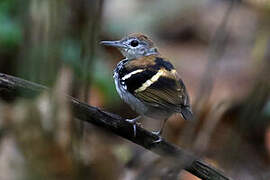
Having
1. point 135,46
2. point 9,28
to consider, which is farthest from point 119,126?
point 9,28

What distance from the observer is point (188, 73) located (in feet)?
26.2

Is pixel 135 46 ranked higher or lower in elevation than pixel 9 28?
higher

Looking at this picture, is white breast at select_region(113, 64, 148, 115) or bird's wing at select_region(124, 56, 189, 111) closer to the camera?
bird's wing at select_region(124, 56, 189, 111)

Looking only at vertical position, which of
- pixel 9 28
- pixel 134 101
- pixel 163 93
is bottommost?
pixel 9 28

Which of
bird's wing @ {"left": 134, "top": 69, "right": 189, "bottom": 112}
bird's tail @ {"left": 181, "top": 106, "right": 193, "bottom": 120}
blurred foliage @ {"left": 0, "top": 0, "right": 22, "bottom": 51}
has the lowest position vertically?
blurred foliage @ {"left": 0, "top": 0, "right": 22, "bottom": 51}

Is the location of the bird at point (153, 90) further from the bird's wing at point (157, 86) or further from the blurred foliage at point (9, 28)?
the blurred foliage at point (9, 28)

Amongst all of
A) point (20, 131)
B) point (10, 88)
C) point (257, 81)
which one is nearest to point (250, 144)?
point (10, 88)

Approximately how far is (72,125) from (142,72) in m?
2.33

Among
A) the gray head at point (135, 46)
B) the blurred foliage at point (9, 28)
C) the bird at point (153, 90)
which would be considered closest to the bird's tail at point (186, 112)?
the bird at point (153, 90)

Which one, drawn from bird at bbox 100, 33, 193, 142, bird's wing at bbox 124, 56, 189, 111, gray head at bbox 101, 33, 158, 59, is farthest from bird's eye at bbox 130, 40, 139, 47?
bird's wing at bbox 124, 56, 189, 111

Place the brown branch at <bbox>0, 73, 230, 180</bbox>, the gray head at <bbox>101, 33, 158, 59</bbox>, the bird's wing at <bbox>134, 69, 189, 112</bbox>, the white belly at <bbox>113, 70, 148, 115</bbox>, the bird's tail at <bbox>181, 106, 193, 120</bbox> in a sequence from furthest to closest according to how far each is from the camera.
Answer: the gray head at <bbox>101, 33, 158, 59</bbox>, the white belly at <bbox>113, 70, 148, 115</bbox>, the bird's wing at <bbox>134, 69, 189, 112</bbox>, the bird's tail at <bbox>181, 106, 193, 120</bbox>, the brown branch at <bbox>0, 73, 230, 180</bbox>

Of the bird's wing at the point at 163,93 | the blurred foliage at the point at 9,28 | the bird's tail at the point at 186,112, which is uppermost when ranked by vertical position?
the bird's wing at the point at 163,93

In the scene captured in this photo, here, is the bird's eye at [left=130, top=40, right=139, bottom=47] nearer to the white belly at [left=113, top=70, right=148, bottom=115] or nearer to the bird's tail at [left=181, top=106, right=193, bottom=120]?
the white belly at [left=113, top=70, right=148, bottom=115]

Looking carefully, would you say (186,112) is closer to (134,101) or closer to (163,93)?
(163,93)
